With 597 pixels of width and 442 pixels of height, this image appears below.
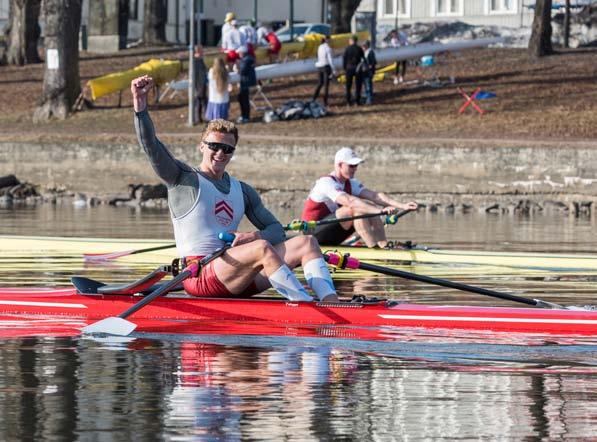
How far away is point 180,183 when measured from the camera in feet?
34.3

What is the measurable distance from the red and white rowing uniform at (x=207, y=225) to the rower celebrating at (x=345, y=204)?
471cm

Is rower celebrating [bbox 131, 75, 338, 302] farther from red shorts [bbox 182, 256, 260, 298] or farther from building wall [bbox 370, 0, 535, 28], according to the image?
building wall [bbox 370, 0, 535, 28]

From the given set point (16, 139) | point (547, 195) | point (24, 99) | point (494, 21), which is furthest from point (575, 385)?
point (494, 21)

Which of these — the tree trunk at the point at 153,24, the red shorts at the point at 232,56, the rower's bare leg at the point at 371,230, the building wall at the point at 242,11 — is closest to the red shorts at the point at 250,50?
the red shorts at the point at 232,56

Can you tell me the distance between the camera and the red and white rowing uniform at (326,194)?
15602mm

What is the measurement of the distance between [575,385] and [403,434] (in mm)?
1671

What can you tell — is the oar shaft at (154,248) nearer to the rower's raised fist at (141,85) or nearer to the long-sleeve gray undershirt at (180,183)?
the long-sleeve gray undershirt at (180,183)

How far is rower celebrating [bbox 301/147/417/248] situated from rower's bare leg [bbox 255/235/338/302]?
4508 millimetres

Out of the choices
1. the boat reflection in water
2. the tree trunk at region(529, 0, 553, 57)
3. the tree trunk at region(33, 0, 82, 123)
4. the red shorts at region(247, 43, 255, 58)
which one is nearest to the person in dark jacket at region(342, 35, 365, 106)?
the red shorts at region(247, 43, 255, 58)

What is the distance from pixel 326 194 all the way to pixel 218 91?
1399cm

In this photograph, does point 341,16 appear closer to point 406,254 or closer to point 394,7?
point 394,7

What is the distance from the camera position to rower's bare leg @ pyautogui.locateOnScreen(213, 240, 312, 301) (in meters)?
10.3

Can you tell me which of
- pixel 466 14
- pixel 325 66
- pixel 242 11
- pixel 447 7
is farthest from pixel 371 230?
pixel 447 7

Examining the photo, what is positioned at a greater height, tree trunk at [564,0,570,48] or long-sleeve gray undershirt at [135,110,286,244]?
tree trunk at [564,0,570,48]
